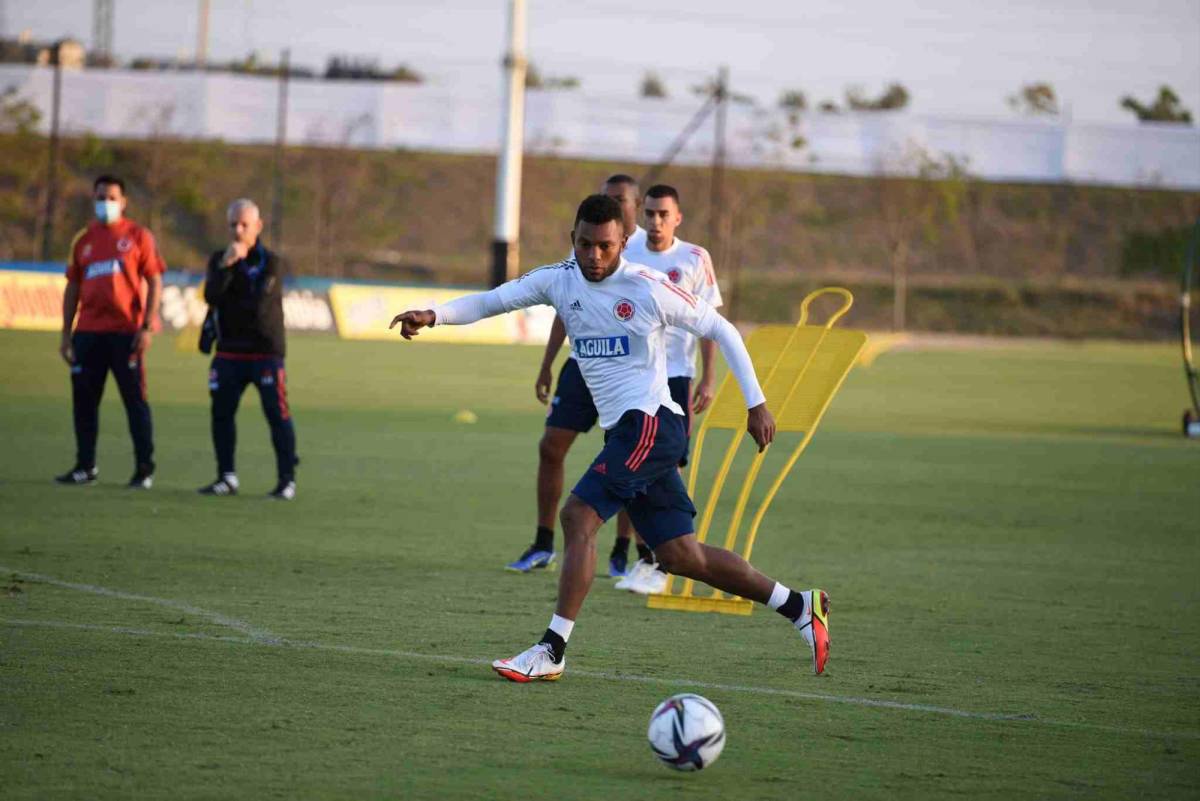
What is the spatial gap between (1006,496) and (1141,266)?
194ft

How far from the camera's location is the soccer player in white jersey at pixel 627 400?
726 centimetres

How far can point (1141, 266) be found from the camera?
7100 centimetres

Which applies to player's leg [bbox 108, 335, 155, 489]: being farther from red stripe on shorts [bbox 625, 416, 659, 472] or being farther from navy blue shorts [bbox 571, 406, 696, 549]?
red stripe on shorts [bbox 625, 416, 659, 472]

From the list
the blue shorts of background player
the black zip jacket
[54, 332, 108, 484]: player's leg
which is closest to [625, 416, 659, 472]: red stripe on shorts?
the blue shorts of background player

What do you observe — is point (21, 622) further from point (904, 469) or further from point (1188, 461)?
point (1188, 461)

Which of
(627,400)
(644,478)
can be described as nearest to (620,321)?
(627,400)

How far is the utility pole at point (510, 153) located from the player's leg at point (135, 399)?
2629 cm

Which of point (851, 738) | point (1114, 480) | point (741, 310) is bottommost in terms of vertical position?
point (741, 310)

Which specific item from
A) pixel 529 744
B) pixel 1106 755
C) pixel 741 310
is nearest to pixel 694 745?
pixel 529 744

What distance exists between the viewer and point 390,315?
3741 centimetres

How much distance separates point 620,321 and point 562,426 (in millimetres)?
2566

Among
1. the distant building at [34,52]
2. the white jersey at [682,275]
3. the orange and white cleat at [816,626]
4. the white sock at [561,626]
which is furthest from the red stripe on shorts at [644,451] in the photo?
the distant building at [34,52]

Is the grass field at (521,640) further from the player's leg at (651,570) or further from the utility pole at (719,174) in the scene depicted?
the utility pole at (719,174)

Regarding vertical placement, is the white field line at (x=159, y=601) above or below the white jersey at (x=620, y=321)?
below
